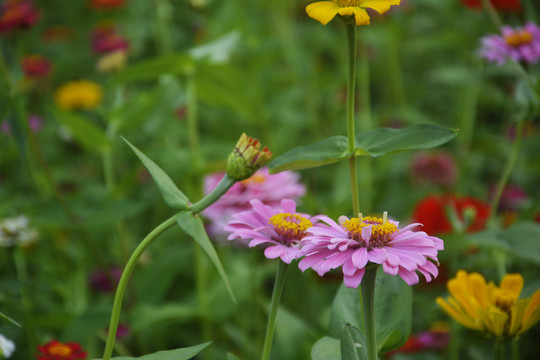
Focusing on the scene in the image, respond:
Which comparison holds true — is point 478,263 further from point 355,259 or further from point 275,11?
point 275,11

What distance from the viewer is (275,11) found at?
1.50m

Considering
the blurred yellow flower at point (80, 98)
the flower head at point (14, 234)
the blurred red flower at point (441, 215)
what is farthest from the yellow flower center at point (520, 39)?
the blurred yellow flower at point (80, 98)

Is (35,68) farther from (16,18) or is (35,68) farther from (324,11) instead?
(324,11)

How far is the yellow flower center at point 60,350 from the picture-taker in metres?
0.50

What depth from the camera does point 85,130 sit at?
92cm

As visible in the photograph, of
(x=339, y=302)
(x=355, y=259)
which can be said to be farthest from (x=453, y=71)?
(x=355, y=259)

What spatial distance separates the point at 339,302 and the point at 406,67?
1.30 metres

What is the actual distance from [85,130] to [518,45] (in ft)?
2.09

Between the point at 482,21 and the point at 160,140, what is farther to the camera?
the point at 482,21

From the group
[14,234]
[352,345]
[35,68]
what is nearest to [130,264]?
[352,345]

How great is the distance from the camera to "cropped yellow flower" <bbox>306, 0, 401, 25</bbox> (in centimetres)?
39

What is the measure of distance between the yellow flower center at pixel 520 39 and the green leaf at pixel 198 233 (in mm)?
465

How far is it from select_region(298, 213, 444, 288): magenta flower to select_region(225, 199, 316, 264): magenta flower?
3 cm

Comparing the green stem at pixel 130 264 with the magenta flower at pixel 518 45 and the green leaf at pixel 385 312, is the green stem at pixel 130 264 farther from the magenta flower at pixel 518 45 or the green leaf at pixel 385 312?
the magenta flower at pixel 518 45
